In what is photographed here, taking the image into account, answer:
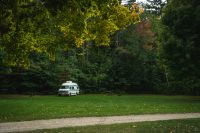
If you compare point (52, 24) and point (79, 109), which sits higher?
point (52, 24)

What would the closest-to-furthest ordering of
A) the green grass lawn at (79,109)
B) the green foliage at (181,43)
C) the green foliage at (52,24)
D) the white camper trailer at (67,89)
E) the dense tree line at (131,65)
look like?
the green foliage at (52,24)
the green foliage at (181,43)
the green grass lawn at (79,109)
the dense tree line at (131,65)
the white camper trailer at (67,89)

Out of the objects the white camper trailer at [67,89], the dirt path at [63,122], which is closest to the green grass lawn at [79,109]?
the dirt path at [63,122]

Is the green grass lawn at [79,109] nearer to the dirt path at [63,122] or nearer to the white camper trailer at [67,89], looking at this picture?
the dirt path at [63,122]

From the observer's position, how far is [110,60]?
228 feet

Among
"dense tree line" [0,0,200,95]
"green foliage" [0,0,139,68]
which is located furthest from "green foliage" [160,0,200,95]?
"green foliage" [0,0,139,68]

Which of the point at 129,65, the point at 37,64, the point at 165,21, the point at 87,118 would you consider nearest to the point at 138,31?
the point at 129,65

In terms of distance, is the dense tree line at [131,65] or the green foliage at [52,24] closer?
the green foliage at [52,24]

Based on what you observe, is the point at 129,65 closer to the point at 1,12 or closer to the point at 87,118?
the point at 87,118

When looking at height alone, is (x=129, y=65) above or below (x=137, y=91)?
above

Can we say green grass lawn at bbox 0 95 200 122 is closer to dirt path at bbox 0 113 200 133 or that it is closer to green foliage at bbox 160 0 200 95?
dirt path at bbox 0 113 200 133

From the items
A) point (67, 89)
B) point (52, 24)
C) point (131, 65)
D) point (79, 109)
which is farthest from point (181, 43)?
point (131, 65)

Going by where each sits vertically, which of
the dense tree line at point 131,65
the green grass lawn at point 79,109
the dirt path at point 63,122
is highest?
the dense tree line at point 131,65

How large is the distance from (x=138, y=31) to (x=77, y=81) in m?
14.4

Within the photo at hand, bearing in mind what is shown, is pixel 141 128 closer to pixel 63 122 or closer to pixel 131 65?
pixel 63 122
